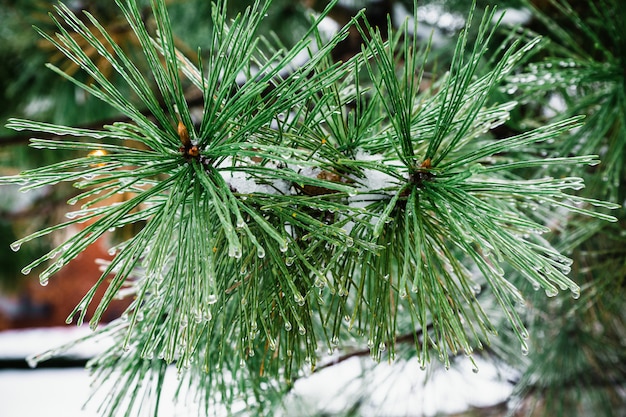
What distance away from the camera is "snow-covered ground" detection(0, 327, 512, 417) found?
0.80 meters

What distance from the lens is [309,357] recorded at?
31cm

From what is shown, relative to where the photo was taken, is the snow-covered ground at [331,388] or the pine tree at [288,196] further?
the snow-covered ground at [331,388]

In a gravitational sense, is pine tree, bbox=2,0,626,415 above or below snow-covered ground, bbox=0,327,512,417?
above

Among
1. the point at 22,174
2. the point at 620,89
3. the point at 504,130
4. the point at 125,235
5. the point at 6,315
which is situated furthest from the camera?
the point at 6,315

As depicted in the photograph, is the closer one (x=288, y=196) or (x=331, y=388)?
(x=288, y=196)

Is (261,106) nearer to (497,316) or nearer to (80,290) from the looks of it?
(497,316)

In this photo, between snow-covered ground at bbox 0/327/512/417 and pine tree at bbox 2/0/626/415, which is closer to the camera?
pine tree at bbox 2/0/626/415

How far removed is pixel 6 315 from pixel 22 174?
3.80 meters

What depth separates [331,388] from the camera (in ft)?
4.39

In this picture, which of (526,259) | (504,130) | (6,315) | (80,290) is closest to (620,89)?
(504,130)

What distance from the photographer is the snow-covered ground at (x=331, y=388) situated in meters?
0.80

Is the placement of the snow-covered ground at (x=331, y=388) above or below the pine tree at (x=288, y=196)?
below

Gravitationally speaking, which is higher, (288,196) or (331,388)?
(288,196)

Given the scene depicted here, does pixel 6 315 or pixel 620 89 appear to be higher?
pixel 620 89
